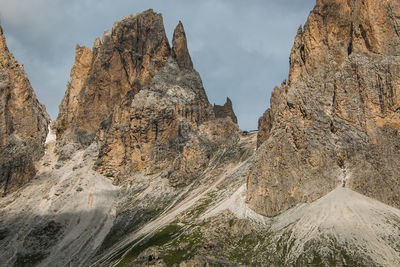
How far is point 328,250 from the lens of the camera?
84.3 m

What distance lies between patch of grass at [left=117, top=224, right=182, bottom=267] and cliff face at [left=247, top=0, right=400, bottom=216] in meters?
22.5

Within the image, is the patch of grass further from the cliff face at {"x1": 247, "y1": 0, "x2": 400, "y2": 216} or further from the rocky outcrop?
the rocky outcrop

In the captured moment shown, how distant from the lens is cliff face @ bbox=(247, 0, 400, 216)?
103m

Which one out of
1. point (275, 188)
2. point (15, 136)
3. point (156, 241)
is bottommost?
point (156, 241)

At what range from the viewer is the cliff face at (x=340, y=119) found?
10269 centimetres

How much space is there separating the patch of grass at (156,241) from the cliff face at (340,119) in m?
22.5

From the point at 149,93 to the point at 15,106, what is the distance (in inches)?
2544

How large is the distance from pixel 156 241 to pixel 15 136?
108420 millimetres

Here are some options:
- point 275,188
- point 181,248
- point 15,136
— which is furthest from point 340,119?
point 15,136

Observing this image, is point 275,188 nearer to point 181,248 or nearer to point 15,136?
point 181,248

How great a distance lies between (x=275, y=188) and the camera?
106500 mm

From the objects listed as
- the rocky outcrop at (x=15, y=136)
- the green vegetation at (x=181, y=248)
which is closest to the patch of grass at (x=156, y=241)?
the green vegetation at (x=181, y=248)

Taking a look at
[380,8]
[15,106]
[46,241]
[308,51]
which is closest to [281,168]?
[308,51]

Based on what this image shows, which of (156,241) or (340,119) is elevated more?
Result: (340,119)
